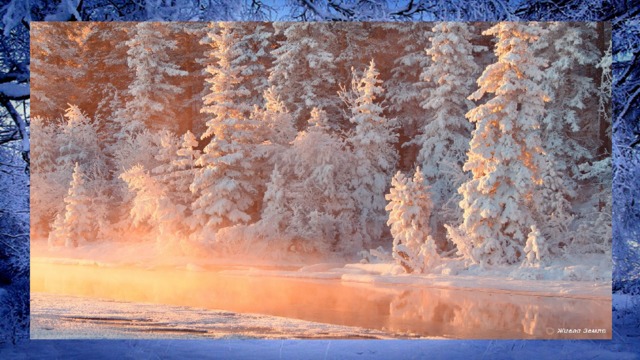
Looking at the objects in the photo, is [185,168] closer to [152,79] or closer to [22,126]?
[152,79]

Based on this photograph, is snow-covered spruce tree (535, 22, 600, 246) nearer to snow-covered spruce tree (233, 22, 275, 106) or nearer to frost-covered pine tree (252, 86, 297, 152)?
frost-covered pine tree (252, 86, 297, 152)

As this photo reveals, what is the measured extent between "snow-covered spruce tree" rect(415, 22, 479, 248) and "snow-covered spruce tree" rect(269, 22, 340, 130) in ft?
2.99

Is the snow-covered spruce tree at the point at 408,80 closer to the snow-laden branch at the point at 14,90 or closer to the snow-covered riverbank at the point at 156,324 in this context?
the snow-covered riverbank at the point at 156,324

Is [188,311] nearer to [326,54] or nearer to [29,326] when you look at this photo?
[29,326]

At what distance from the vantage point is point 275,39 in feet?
23.1

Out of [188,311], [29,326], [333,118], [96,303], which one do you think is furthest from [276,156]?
[29,326]

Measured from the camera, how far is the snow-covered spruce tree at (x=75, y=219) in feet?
22.7

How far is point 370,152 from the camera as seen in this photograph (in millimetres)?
7156

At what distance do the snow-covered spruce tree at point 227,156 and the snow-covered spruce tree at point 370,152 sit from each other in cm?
95

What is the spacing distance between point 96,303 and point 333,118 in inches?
112

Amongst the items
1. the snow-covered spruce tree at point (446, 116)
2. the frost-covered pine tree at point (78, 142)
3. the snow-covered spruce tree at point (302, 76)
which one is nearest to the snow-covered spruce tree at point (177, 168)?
the frost-covered pine tree at point (78, 142)

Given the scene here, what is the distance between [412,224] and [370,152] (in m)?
0.82

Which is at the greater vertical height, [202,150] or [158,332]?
[202,150]

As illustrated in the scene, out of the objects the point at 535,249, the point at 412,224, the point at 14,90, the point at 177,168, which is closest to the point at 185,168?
the point at 177,168
